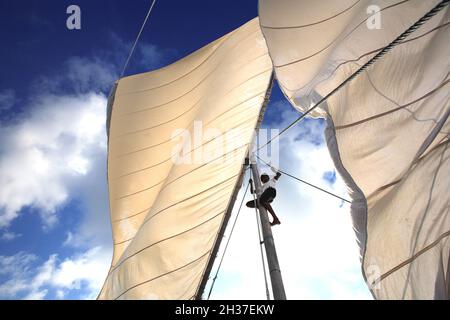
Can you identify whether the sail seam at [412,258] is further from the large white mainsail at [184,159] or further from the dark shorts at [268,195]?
the dark shorts at [268,195]

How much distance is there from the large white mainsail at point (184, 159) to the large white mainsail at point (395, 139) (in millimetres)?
2476

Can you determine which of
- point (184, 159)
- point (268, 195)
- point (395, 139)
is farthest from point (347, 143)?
point (184, 159)

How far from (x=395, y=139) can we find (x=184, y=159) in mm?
4017

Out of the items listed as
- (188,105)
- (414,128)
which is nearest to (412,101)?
(414,128)

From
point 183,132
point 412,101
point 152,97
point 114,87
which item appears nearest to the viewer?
point 412,101

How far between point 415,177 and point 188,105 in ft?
19.4

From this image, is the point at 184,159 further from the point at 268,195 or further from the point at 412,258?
the point at 412,258

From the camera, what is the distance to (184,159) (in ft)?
18.2

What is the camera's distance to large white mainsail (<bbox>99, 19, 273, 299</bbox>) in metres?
4.20

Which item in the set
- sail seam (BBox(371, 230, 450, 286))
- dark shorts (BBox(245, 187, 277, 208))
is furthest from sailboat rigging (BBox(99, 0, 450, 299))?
dark shorts (BBox(245, 187, 277, 208))

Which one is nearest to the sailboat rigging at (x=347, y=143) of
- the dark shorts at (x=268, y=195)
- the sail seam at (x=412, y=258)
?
the sail seam at (x=412, y=258)

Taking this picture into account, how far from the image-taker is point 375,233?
1.76m

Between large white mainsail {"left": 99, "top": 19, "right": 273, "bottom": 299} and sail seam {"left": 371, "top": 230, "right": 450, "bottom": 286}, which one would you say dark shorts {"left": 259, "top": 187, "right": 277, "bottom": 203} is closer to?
large white mainsail {"left": 99, "top": 19, "right": 273, "bottom": 299}

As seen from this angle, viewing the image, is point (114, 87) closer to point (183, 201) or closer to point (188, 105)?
point (188, 105)
